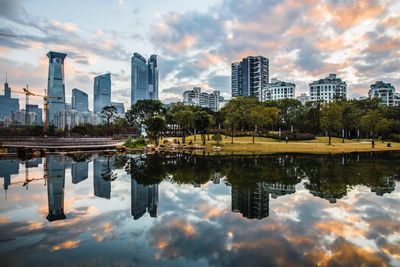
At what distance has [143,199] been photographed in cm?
1806

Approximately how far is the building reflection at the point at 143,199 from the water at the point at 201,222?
0.19ft

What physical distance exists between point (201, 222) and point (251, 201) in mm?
4677

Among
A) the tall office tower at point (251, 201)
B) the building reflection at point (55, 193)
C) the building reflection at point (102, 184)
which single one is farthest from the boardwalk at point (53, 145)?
the tall office tower at point (251, 201)

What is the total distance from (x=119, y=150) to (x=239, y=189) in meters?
40.0

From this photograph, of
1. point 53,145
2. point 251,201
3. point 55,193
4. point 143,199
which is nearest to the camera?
point 251,201

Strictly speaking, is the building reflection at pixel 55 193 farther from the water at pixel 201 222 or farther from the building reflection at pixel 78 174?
the building reflection at pixel 78 174

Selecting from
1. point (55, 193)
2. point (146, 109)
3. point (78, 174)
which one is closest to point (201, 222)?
point (55, 193)

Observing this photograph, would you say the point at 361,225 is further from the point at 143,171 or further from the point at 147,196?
the point at 143,171

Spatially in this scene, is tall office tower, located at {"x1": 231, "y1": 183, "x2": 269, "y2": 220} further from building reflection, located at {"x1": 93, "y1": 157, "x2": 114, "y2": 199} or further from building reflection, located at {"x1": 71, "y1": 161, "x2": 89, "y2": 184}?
building reflection, located at {"x1": 71, "y1": 161, "x2": 89, "y2": 184}

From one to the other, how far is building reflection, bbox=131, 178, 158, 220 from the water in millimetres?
59

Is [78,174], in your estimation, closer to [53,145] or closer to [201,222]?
[201,222]

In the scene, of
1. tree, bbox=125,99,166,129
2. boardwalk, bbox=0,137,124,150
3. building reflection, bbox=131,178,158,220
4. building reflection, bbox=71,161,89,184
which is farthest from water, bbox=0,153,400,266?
tree, bbox=125,99,166,129

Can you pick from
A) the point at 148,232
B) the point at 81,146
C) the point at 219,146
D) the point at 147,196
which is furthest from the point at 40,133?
the point at 148,232

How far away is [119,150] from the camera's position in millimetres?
56344
